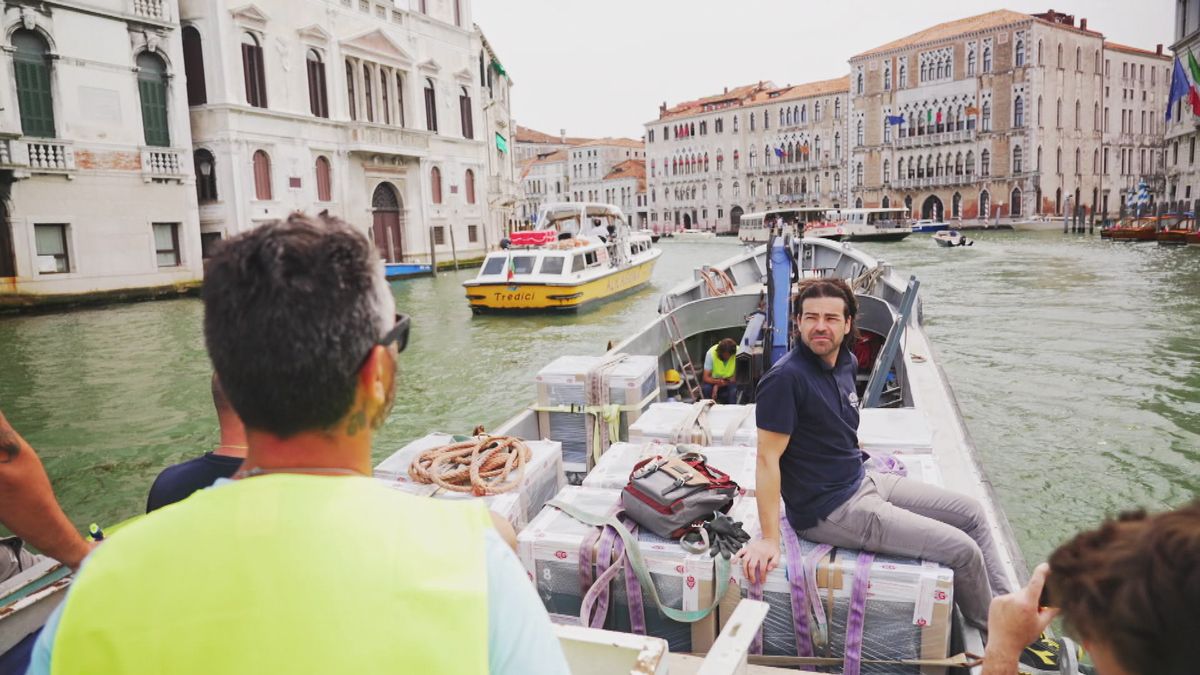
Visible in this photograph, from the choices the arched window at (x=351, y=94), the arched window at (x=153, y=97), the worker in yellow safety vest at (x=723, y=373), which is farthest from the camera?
the arched window at (x=351, y=94)

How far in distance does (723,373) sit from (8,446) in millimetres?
5727

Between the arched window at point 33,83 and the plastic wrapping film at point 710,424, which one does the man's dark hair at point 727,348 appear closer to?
the plastic wrapping film at point 710,424

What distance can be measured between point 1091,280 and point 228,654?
24905mm

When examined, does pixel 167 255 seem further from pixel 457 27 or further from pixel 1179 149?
pixel 1179 149

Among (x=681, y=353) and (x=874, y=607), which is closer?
(x=874, y=607)

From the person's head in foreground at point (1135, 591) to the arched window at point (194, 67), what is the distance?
28583 mm

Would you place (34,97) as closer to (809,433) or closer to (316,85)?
(316,85)

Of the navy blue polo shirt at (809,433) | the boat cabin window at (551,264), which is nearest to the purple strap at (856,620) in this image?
the navy blue polo shirt at (809,433)

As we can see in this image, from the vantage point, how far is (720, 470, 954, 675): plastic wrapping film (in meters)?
2.60

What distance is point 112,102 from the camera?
2156cm

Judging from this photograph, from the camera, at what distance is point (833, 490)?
9.32 ft

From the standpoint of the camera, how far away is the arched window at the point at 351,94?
29.6 meters

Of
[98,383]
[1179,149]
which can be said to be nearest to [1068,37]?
[1179,149]

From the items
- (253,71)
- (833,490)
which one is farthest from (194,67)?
(833,490)
